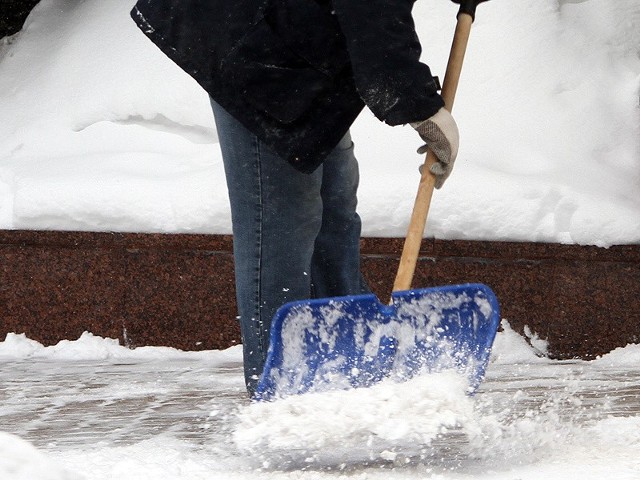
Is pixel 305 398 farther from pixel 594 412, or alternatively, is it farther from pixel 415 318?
pixel 594 412

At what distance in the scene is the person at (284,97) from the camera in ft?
7.09

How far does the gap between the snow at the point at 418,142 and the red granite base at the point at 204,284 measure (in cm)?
6

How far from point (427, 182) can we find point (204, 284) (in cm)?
154

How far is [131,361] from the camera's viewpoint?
12.7 ft

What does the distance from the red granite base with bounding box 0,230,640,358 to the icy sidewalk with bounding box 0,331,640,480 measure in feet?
0.26

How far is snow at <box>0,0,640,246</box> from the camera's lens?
3.67 m

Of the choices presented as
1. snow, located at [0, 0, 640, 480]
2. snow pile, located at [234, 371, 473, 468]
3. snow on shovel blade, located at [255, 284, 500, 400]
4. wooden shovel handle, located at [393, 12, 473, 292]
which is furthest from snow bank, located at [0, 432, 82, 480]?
wooden shovel handle, located at [393, 12, 473, 292]

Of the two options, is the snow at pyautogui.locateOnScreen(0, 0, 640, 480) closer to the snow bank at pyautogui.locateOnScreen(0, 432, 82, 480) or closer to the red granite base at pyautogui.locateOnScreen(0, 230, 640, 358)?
the red granite base at pyautogui.locateOnScreen(0, 230, 640, 358)

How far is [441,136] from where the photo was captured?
2324mm

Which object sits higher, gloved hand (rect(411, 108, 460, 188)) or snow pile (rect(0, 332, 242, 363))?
gloved hand (rect(411, 108, 460, 188))

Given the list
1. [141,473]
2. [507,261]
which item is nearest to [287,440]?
[141,473]

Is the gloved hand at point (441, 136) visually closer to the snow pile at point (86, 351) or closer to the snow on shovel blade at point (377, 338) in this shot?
the snow on shovel blade at point (377, 338)

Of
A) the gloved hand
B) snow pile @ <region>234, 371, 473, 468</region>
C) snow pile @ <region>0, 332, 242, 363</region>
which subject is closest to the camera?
snow pile @ <region>234, 371, 473, 468</region>

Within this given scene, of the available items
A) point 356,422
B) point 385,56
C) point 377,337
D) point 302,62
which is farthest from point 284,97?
point 356,422
